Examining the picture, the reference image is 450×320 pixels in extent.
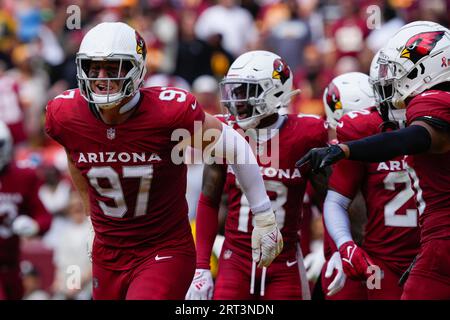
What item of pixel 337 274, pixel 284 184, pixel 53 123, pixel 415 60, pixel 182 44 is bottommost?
pixel 337 274

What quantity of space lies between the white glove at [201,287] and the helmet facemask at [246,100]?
87cm

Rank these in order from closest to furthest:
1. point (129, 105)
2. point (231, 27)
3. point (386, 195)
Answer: point (129, 105), point (386, 195), point (231, 27)

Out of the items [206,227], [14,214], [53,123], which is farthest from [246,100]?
[14,214]

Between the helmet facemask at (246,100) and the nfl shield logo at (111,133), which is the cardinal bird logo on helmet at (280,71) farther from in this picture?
the nfl shield logo at (111,133)

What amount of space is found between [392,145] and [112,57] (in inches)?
56.5

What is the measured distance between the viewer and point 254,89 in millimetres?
6207

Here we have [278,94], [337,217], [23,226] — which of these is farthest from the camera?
[23,226]

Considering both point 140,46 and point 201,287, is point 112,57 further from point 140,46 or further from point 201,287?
point 201,287

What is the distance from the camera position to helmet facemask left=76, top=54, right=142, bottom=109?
5098 mm

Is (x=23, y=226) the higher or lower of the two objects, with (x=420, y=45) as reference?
lower

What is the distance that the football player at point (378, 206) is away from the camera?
5.78 meters

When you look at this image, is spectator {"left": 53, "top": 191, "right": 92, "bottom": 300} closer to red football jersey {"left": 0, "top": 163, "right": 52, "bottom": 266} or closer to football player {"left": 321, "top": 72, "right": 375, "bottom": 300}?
red football jersey {"left": 0, "top": 163, "right": 52, "bottom": 266}
